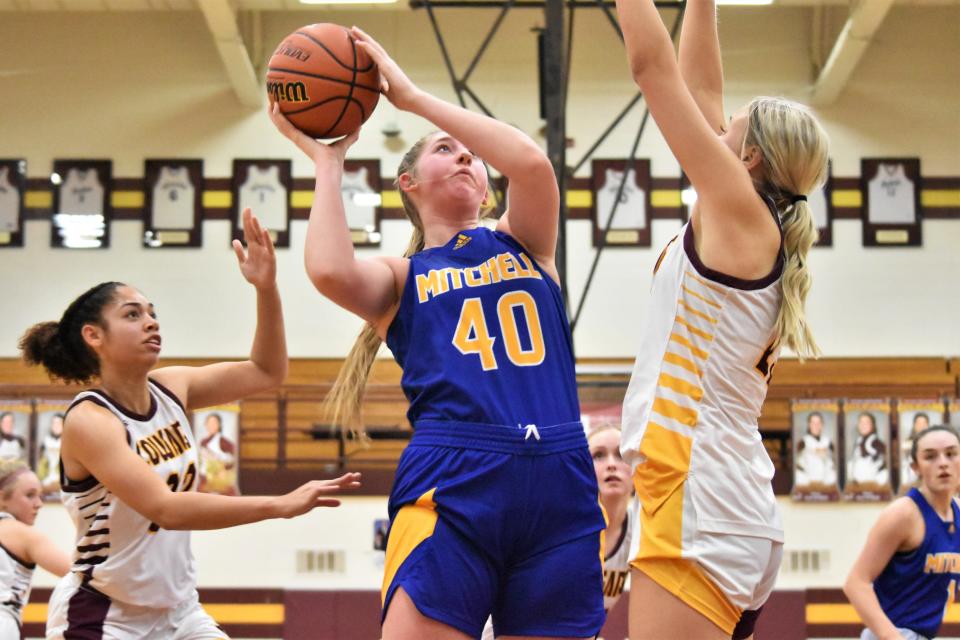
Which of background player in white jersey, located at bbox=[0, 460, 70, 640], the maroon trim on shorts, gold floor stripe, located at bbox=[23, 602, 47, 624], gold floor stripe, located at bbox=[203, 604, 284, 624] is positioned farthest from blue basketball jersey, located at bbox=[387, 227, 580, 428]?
gold floor stripe, located at bbox=[23, 602, 47, 624]

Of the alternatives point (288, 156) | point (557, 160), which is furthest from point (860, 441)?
point (288, 156)

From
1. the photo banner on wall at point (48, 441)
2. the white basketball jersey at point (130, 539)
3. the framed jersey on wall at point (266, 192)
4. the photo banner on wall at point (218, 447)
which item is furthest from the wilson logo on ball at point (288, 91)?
the framed jersey on wall at point (266, 192)

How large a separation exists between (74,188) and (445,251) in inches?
447

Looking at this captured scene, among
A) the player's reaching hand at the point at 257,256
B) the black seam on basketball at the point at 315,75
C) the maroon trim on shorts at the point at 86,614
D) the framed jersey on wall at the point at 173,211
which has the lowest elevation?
the maroon trim on shorts at the point at 86,614

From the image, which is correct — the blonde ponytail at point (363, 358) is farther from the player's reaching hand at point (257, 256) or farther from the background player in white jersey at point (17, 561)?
the background player in white jersey at point (17, 561)

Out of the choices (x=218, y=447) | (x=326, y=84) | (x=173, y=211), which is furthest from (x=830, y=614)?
(x=326, y=84)

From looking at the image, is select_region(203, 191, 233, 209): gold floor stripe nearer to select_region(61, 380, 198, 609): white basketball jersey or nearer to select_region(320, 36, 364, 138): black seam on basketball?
select_region(61, 380, 198, 609): white basketball jersey

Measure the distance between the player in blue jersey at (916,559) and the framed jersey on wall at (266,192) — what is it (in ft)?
30.0

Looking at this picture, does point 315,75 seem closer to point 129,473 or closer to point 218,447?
point 129,473

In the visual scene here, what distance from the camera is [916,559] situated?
5219mm

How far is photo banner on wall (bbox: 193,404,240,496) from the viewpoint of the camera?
37.3 feet

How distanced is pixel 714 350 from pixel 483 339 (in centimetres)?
54

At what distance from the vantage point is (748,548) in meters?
2.55

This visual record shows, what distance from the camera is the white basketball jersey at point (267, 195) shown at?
43.5ft
